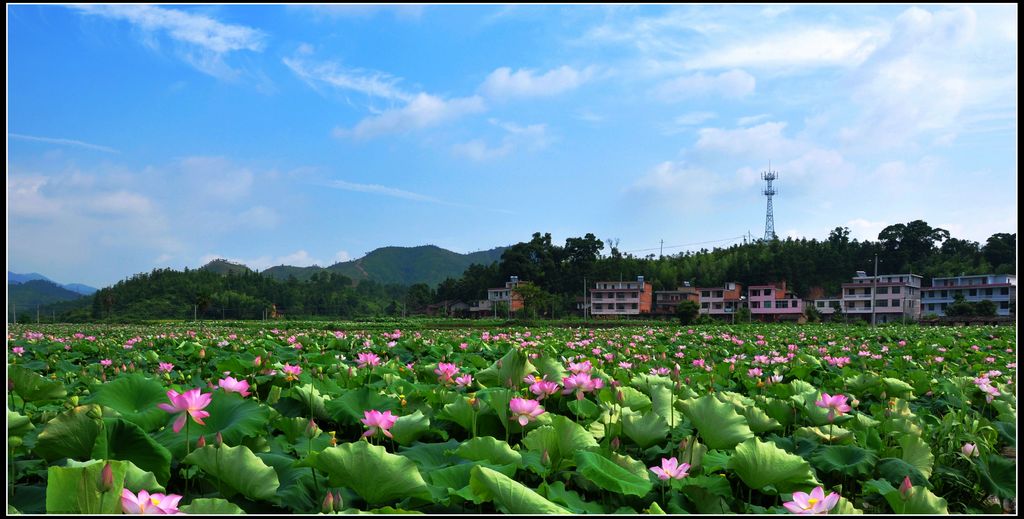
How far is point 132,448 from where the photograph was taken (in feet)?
4.75

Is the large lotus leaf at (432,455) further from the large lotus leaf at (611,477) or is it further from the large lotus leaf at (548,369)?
the large lotus leaf at (548,369)

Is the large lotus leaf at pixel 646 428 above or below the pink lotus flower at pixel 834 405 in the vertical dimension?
below

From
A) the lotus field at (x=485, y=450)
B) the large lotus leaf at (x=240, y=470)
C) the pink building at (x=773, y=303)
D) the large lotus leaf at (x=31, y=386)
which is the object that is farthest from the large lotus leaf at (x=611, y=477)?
the pink building at (x=773, y=303)

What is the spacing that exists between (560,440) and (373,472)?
0.54 m

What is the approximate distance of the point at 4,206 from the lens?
4.28 feet

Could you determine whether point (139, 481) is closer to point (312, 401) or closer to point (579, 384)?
point (312, 401)

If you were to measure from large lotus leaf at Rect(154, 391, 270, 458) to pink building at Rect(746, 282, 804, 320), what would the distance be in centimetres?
5403

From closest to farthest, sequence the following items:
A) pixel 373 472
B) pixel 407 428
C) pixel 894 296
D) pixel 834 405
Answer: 1. pixel 373 472
2. pixel 407 428
3. pixel 834 405
4. pixel 894 296

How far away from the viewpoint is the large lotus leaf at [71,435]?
148 centimetres

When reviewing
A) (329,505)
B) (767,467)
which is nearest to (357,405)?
(329,505)

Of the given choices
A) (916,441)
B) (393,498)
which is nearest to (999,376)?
(916,441)

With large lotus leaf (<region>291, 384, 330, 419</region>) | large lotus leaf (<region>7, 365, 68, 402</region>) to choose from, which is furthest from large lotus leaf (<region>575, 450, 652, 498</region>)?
large lotus leaf (<region>7, 365, 68, 402</region>)

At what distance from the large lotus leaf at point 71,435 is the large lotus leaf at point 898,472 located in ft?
6.83

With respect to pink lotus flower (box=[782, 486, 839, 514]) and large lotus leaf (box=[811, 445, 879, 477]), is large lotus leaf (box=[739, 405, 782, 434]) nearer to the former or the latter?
large lotus leaf (box=[811, 445, 879, 477])
